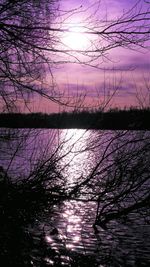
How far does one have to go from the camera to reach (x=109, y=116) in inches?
272

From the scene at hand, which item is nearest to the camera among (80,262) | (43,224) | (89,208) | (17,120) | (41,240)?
(17,120)

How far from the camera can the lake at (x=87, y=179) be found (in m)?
7.22

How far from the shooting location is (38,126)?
6.92m

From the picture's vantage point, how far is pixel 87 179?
745cm

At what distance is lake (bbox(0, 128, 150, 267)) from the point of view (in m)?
7.22

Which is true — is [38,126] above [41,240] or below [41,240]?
above

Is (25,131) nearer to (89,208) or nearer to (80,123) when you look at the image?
(80,123)

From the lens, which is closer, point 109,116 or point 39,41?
point 39,41

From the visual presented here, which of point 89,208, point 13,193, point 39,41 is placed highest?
point 39,41

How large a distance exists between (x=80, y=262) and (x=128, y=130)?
119 inches

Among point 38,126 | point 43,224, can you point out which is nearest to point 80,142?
point 38,126

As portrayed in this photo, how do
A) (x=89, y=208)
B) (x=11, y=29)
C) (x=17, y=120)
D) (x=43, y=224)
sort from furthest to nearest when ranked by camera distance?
(x=89, y=208)
(x=43, y=224)
(x=17, y=120)
(x=11, y=29)

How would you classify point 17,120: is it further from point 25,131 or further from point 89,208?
point 89,208

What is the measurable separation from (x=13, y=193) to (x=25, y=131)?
1132mm
